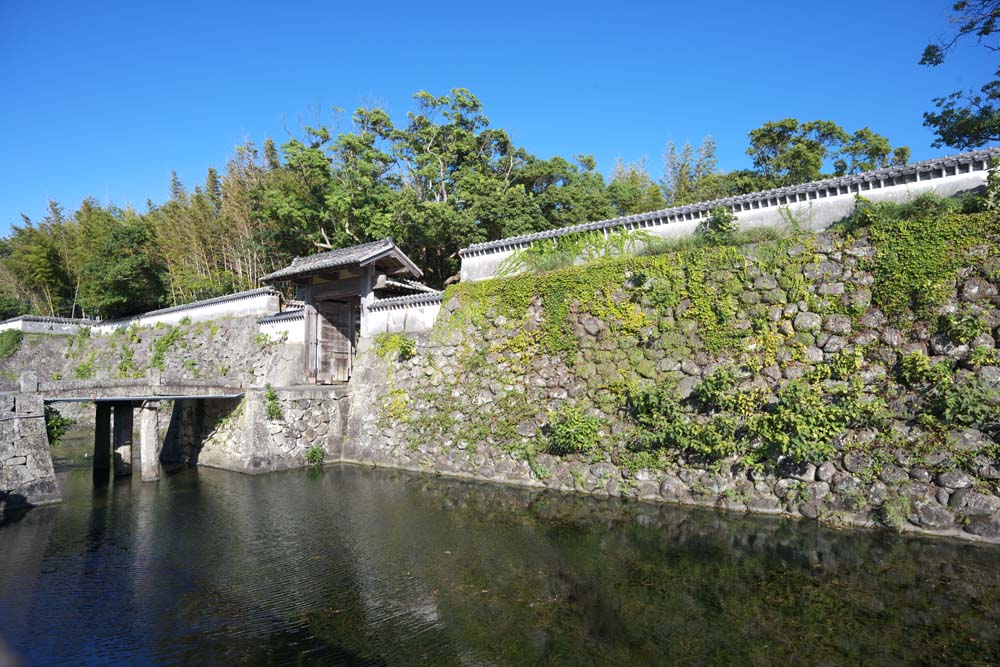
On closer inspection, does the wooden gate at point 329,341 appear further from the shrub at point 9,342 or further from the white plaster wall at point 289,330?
the shrub at point 9,342

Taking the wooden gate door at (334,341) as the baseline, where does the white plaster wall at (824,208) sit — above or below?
above

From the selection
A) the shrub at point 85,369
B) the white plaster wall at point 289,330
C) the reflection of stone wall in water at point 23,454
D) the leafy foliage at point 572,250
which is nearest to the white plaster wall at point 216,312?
the white plaster wall at point 289,330

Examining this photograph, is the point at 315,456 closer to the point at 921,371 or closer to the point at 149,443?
the point at 149,443

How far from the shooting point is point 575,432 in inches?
455

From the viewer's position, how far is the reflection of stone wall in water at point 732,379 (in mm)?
8383

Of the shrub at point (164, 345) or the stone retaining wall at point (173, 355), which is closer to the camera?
the stone retaining wall at point (173, 355)

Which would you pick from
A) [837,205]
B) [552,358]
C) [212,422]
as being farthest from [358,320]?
[837,205]

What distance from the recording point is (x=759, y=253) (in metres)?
10.9

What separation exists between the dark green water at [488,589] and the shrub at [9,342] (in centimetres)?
2243

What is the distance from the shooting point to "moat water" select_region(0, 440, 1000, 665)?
5410mm

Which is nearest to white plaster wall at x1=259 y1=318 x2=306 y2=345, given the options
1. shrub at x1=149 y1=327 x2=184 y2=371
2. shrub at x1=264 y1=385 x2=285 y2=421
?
shrub at x1=264 y1=385 x2=285 y2=421

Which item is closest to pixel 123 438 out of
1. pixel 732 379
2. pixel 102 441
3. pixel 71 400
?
pixel 102 441

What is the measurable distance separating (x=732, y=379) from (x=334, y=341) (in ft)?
42.5

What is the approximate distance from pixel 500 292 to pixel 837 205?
7.72 meters
